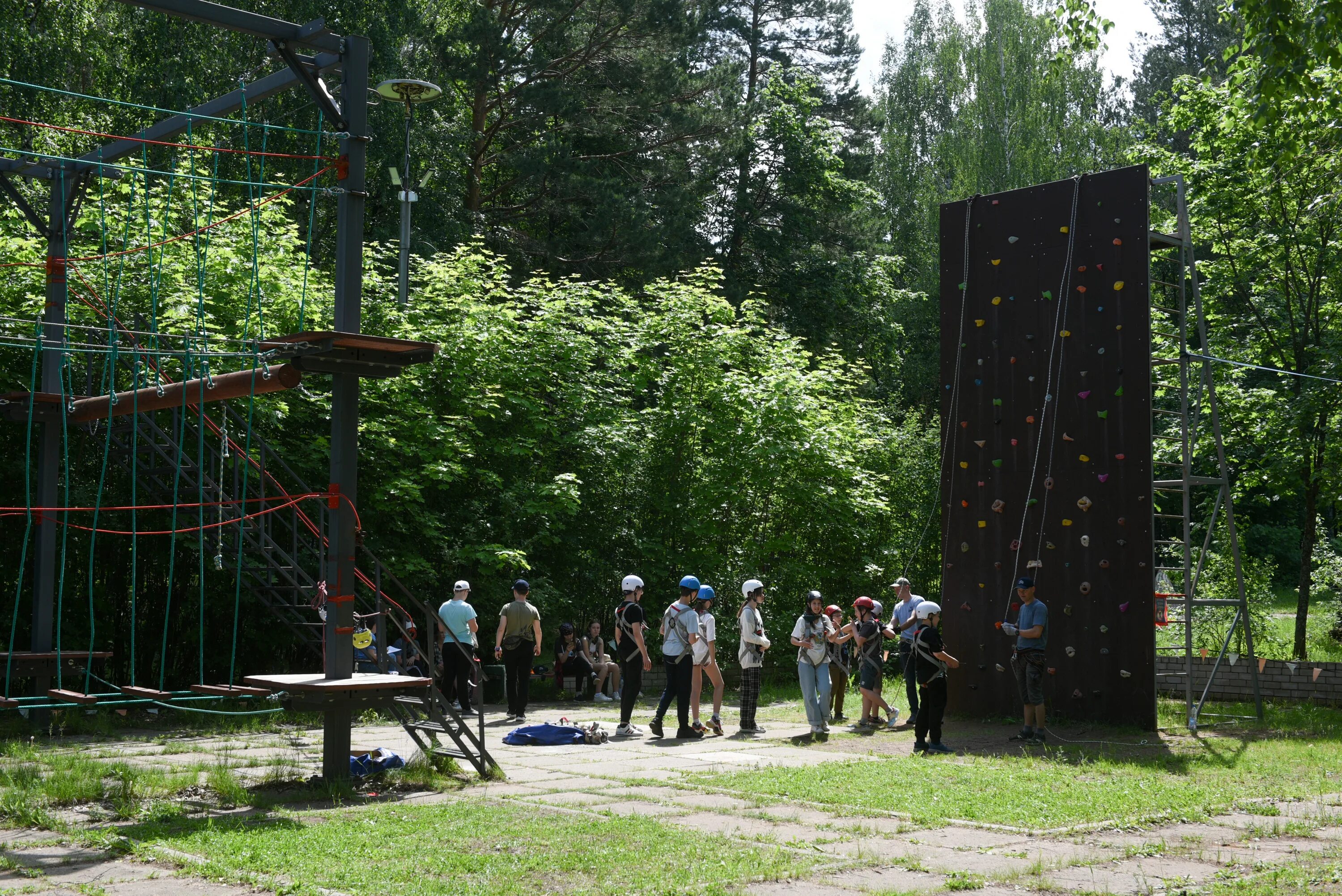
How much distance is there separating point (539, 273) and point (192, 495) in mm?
10897

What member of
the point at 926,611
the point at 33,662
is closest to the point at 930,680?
the point at 926,611

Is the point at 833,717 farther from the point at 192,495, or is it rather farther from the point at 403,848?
the point at 403,848

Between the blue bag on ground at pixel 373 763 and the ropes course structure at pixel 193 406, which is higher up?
the ropes course structure at pixel 193 406

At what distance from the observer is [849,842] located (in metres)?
7.75

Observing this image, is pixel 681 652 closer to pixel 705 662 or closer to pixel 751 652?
pixel 705 662

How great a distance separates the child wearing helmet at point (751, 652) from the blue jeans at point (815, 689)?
49 cm

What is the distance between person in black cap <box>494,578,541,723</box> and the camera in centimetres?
1476

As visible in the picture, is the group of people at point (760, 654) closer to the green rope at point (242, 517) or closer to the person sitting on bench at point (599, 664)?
the green rope at point (242, 517)

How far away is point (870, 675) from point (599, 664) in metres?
5.71

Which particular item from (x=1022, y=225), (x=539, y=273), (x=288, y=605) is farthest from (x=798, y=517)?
(x=288, y=605)

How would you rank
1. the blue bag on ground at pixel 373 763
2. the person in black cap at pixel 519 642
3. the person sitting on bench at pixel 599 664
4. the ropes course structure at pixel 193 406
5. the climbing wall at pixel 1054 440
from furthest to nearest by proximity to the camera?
1. the person sitting on bench at pixel 599 664
2. the person in black cap at pixel 519 642
3. the climbing wall at pixel 1054 440
4. the blue bag on ground at pixel 373 763
5. the ropes course structure at pixel 193 406

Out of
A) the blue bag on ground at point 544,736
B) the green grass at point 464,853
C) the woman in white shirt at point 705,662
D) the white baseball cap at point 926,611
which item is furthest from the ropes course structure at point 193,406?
the white baseball cap at point 926,611

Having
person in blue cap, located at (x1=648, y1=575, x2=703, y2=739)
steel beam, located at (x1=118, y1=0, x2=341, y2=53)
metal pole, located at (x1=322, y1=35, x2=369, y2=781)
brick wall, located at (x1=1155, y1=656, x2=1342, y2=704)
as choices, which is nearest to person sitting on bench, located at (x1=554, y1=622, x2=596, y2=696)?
person in blue cap, located at (x1=648, y1=575, x2=703, y2=739)

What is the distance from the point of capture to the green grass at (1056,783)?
880 centimetres
